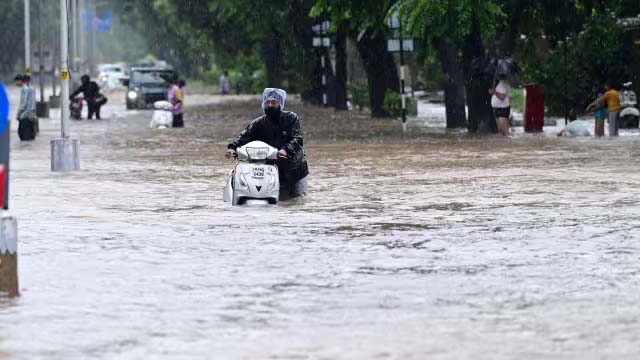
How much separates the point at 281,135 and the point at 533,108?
754 inches

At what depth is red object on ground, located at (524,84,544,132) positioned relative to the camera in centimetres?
3856

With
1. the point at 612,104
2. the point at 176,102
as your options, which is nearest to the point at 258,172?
the point at 612,104

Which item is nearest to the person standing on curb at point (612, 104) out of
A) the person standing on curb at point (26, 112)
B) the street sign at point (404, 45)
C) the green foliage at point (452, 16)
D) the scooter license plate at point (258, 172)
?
the green foliage at point (452, 16)

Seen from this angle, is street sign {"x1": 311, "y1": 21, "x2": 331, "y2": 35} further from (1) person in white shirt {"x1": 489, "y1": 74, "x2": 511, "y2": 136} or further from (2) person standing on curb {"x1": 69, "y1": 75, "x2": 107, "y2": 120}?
(1) person in white shirt {"x1": 489, "y1": 74, "x2": 511, "y2": 136}

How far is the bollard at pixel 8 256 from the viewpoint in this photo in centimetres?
1184

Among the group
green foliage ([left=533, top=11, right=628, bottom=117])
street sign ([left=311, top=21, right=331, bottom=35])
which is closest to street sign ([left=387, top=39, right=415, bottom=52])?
green foliage ([left=533, top=11, right=628, bottom=117])

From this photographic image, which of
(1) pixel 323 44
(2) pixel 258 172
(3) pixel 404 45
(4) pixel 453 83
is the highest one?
(1) pixel 323 44

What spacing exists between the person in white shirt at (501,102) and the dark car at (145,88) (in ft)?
Answer: 95.3

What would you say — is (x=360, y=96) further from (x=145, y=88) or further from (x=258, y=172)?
(x=258, y=172)

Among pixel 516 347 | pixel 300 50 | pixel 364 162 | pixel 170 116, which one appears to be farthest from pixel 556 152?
pixel 300 50

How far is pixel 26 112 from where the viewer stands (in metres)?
38.3

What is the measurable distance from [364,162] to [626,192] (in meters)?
8.19

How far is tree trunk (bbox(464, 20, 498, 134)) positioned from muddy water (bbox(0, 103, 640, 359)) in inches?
410

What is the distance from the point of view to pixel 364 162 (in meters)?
28.1
